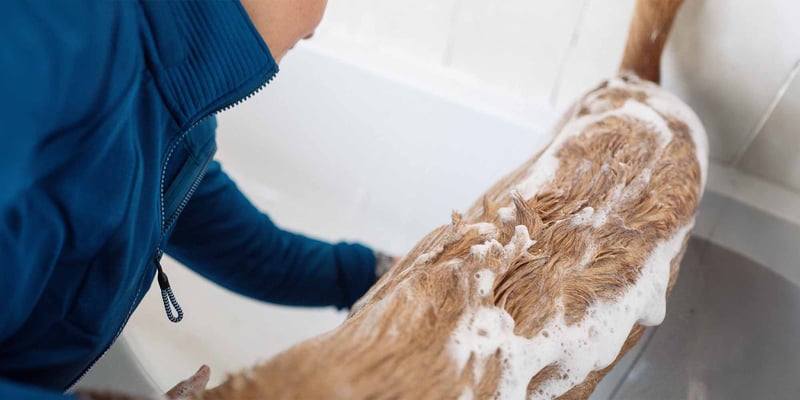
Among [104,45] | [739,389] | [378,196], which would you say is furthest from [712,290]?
[104,45]

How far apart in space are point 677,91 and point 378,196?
59 centimetres

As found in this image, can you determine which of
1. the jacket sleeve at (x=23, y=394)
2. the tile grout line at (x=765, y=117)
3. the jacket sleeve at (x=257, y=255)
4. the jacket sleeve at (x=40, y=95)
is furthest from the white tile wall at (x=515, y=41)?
the jacket sleeve at (x=23, y=394)

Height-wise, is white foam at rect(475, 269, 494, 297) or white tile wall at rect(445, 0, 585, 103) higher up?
white foam at rect(475, 269, 494, 297)

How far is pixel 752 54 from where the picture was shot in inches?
29.9

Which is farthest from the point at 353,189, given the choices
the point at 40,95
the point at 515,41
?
the point at 40,95

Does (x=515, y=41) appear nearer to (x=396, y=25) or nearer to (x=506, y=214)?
(x=396, y=25)

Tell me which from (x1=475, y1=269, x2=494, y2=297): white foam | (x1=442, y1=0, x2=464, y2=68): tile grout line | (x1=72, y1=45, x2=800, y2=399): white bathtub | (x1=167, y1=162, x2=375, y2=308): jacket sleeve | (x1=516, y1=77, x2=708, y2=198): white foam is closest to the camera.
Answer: (x1=475, y1=269, x2=494, y2=297): white foam

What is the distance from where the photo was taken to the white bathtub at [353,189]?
79 centimetres

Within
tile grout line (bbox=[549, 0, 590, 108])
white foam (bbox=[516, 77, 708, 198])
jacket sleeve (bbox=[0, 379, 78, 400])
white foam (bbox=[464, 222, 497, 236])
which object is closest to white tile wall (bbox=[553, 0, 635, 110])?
tile grout line (bbox=[549, 0, 590, 108])

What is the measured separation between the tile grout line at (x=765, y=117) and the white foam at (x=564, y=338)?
0.33m

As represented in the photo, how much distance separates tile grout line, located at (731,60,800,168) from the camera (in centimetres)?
75

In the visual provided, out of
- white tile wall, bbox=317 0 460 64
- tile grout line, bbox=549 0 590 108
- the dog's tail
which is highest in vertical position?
the dog's tail

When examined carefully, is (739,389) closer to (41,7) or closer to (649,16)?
(649,16)

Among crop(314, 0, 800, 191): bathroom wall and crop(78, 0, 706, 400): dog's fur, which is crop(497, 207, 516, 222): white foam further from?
crop(314, 0, 800, 191): bathroom wall
